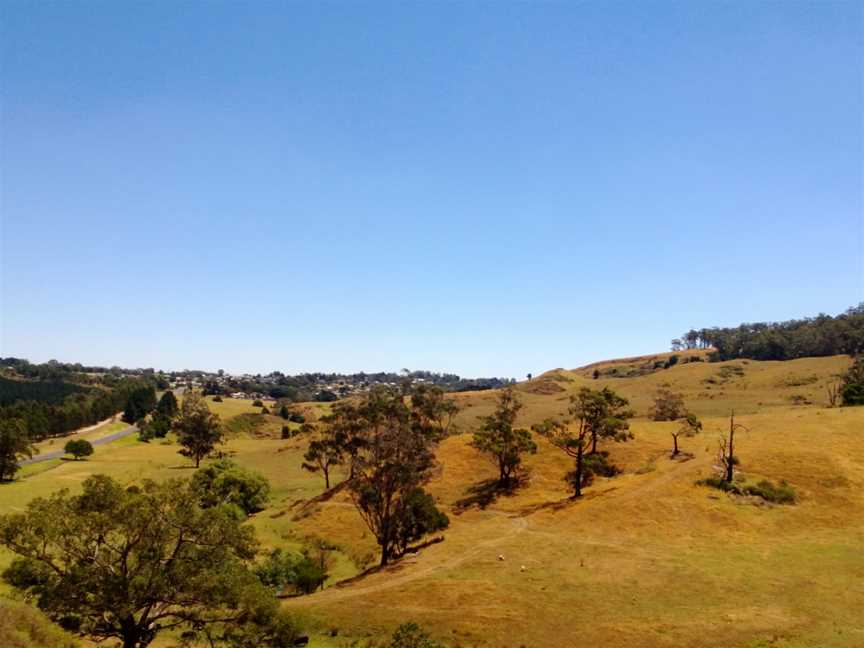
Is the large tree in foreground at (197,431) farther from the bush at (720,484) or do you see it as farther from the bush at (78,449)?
the bush at (720,484)

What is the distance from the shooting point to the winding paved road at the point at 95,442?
11655cm

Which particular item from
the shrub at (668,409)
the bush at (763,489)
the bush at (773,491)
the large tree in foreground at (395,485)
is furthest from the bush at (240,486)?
the shrub at (668,409)

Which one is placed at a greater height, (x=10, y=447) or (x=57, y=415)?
(x=57, y=415)

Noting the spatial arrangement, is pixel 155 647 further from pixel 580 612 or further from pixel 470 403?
pixel 470 403

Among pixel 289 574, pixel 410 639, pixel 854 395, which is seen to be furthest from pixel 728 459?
pixel 410 639

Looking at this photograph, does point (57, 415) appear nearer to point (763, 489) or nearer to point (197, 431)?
point (197, 431)

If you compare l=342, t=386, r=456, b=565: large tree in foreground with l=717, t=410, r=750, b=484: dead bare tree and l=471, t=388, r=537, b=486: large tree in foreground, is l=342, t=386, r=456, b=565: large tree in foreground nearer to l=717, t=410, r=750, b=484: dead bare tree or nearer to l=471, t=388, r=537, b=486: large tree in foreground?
l=471, t=388, r=537, b=486: large tree in foreground

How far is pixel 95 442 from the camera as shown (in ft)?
483

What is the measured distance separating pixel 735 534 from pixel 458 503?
3057 centimetres

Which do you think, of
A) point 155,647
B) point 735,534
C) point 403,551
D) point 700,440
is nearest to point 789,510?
point 735,534

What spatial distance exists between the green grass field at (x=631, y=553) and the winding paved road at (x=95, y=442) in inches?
1283

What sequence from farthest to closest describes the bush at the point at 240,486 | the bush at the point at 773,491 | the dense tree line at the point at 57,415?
the dense tree line at the point at 57,415 → the bush at the point at 240,486 → the bush at the point at 773,491

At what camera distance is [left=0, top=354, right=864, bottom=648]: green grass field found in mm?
33125

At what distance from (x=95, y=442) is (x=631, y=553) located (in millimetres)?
146661
